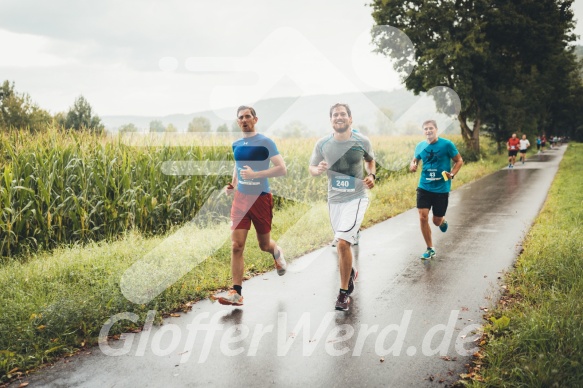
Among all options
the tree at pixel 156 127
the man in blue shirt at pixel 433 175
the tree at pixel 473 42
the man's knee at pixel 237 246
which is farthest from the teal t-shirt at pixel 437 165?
the tree at pixel 473 42

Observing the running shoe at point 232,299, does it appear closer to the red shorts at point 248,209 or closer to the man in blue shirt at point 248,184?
the man in blue shirt at point 248,184

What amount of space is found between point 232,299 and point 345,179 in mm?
1801

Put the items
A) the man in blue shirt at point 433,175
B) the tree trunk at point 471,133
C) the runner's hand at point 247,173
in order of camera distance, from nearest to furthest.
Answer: the runner's hand at point 247,173, the man in blue shirt at point 433,175, the tree trunk at point 471,133

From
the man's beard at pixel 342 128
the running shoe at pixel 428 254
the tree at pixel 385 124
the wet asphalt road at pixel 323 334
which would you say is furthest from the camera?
the tree at pixel 385 124

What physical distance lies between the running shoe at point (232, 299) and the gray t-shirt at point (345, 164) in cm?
149

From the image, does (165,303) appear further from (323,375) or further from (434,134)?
(434,134)

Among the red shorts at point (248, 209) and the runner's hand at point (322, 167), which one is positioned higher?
the runner's hand at point (322, 167)

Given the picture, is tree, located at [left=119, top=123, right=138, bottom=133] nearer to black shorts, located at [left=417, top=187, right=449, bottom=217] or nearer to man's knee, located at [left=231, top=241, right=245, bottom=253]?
man's knee, located at [left=231, top=241, right=245, bottom=253]

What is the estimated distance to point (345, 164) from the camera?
4953 millimetres

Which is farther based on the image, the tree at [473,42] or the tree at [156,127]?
the tree at [473,42]

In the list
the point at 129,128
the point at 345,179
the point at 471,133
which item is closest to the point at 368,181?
the point at 345,179

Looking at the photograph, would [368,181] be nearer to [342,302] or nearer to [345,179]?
[345,179]

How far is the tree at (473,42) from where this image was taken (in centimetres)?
2436

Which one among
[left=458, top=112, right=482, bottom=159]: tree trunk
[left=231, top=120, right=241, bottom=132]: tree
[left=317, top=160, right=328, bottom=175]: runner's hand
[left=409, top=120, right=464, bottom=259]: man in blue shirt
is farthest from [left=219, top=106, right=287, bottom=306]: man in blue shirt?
[left=458, top=112, right=482, bottom=159]: tree trunk
